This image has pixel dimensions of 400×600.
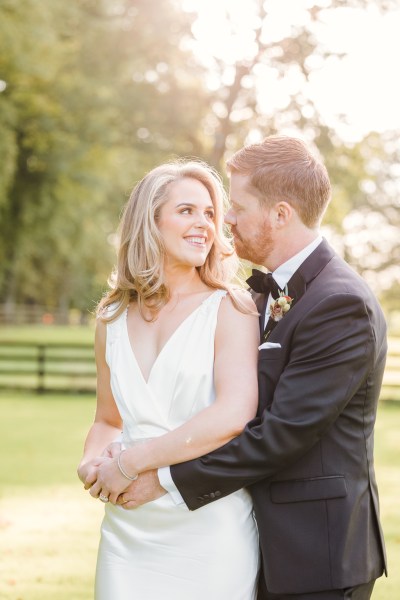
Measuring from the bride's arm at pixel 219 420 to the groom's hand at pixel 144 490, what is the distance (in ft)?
0.13

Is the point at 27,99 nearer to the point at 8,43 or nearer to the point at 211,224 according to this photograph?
the point at 8,43

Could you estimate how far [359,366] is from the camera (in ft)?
9.66

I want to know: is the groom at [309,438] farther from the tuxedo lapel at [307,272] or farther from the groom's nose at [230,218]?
the groom's nose at [230,218]

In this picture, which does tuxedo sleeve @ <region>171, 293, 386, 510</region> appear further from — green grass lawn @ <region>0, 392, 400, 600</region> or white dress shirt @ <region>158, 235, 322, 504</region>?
green grass lawn @ <region>0, 392, 400, 600</region>

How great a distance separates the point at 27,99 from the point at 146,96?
12.6 feet

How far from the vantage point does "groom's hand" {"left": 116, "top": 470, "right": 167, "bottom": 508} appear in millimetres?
3105

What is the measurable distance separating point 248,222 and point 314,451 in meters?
0.92

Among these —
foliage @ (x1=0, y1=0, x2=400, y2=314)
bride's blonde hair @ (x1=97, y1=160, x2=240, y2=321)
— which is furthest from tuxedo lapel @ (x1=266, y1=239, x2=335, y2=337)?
foliage @ (x1=0, y1=0, x2=400, y2=314)

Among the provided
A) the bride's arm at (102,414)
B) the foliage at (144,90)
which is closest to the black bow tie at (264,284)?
the bride's arm at (102,414)

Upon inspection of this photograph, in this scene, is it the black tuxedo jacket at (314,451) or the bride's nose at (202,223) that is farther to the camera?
the bride's nose at (202,223)

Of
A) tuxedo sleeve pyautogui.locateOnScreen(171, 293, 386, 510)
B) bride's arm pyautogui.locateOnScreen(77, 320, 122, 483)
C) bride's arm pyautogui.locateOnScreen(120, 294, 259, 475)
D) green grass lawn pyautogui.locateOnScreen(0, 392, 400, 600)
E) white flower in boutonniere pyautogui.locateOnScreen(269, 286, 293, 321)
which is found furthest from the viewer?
green grass lawn pyautogui.locateOnScreen(0, 392, 400, 600)

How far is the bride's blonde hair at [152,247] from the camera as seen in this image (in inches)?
134

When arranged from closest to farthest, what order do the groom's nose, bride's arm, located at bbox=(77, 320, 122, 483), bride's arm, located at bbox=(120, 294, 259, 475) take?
bride's arm, located at bbox=(120, 294, 259, 475)
the groom's nose
bride's arm, located at bbox=(77, 320, 122, 483)

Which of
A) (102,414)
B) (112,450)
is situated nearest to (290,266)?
(112,450)
